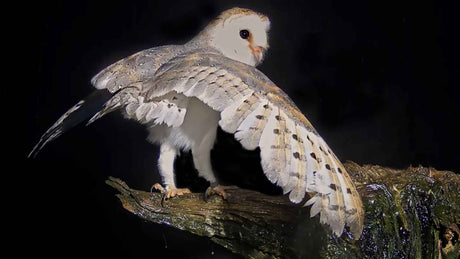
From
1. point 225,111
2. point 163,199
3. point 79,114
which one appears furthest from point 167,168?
point 225,111

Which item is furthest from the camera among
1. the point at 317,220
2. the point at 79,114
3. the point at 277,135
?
the point at 79,114

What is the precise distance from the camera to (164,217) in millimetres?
1384

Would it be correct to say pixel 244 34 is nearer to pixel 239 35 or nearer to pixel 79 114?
pixel 239 35

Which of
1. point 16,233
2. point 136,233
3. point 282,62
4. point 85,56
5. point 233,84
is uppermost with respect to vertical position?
point 85,56

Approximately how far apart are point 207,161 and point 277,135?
0.40m

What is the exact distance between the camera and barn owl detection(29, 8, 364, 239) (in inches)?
42.4

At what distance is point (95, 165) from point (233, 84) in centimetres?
112

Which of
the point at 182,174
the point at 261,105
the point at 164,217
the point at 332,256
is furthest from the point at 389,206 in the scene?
the point at 182,174

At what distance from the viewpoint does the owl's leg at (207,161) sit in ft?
4.52

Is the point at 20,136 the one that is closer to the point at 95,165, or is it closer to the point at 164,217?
the point at 95,165

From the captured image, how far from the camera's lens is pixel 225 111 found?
1.12 meters

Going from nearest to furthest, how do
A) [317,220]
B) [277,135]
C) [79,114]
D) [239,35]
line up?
[277,135] < [317,220] < [79,114] < [239,35]

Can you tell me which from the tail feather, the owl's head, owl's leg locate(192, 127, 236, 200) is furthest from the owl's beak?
the tail feather

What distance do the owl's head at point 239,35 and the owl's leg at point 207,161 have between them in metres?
0.32
